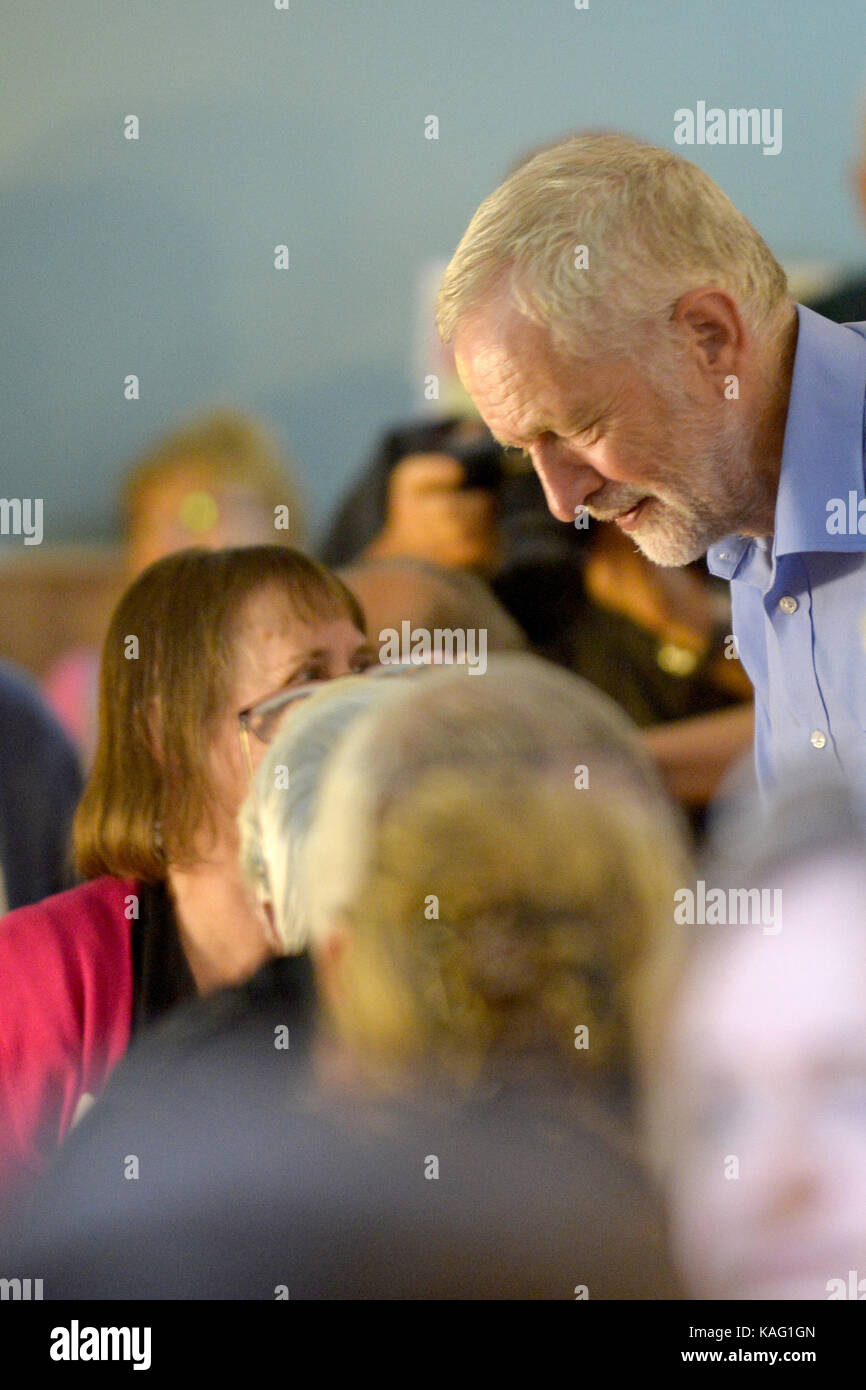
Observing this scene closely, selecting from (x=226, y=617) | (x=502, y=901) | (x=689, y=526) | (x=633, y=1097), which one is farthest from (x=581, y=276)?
(x=633, y=1097)

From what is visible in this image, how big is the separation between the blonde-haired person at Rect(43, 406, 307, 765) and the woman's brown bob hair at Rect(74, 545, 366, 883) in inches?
22.3

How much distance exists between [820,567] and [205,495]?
1.01m

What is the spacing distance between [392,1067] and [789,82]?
1.45 metres

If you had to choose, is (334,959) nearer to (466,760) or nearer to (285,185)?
(466,760)

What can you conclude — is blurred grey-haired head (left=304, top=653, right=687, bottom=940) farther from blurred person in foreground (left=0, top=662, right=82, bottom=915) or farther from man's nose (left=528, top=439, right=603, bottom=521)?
blurred person in foreground (left=0, top=662, right=82, bottom=915)

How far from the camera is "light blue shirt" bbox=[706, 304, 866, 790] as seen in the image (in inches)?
49.2

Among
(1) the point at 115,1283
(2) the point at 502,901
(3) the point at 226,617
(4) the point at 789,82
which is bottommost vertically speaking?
(1) the point at 115,1283

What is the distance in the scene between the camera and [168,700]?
1.36 meters

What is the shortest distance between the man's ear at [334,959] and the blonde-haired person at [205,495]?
100cm

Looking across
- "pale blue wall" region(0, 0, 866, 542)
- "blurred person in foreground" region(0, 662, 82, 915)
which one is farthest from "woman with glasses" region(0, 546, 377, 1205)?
"pale blue wall" region(0, 0, 866, 542)

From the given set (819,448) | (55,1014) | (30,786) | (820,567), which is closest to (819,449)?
(819,448)

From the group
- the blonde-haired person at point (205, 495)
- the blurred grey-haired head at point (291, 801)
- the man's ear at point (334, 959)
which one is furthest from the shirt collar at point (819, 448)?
the blonde-haired person at point (205, 495)

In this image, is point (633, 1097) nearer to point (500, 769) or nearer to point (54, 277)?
point (500, 769)

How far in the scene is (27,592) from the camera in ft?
6.57
